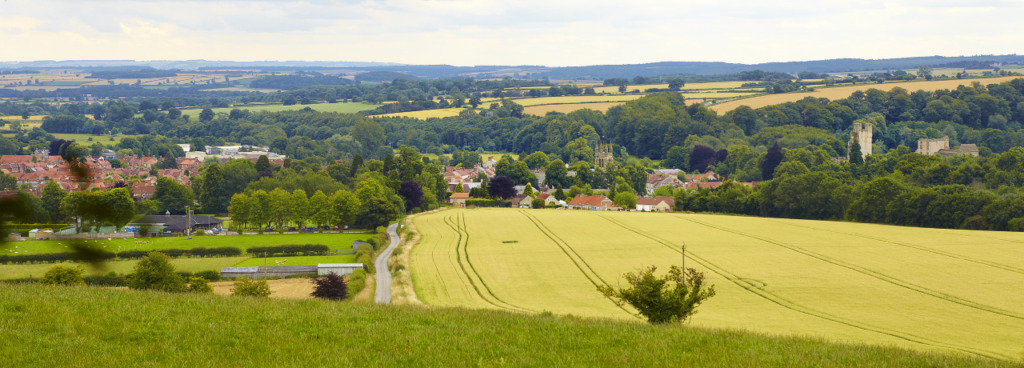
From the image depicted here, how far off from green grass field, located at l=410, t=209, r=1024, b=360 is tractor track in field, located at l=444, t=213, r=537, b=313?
13 cm

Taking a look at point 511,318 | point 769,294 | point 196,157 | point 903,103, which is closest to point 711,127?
point 903,103

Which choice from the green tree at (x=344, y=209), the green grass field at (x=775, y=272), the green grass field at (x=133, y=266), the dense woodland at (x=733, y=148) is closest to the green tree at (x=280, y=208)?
the green tree at (x=344, y=209)

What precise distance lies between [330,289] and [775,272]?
24.9 m

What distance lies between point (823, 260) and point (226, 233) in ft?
165

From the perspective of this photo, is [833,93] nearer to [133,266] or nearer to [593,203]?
[593,203]

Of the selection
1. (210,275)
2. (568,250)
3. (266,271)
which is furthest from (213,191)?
(568,250)

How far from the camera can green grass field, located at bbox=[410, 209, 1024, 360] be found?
32.2m

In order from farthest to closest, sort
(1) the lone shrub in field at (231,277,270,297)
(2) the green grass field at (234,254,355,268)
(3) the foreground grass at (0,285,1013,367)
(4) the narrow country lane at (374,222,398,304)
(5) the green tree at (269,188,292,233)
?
(5) the green tree at (269,188,292,233)
(2) the green grass field at (234,254,355,268)
(4) the narrow country lane at (374,222,398,304)
(1) the lone shrub in field at (231,277,270,297)
(3) the foreground grass at (0,285,1013,367)

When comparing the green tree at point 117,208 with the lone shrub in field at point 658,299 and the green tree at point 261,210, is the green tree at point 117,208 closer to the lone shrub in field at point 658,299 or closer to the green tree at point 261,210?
the lone shrub in field at point 658,299

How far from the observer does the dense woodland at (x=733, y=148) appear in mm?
77438

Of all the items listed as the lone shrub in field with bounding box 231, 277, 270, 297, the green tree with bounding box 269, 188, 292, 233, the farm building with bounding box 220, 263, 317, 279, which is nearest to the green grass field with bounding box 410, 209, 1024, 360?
the farm building with bounding box 220, 263, 317, 279

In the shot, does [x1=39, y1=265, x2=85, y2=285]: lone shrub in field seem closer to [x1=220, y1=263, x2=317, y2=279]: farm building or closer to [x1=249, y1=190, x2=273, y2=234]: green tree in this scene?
[x1=220, y1=263, x2=317, y2=279]: farm building

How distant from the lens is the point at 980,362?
14.5 meters

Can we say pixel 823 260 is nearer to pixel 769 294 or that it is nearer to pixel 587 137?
pixel 769 294
